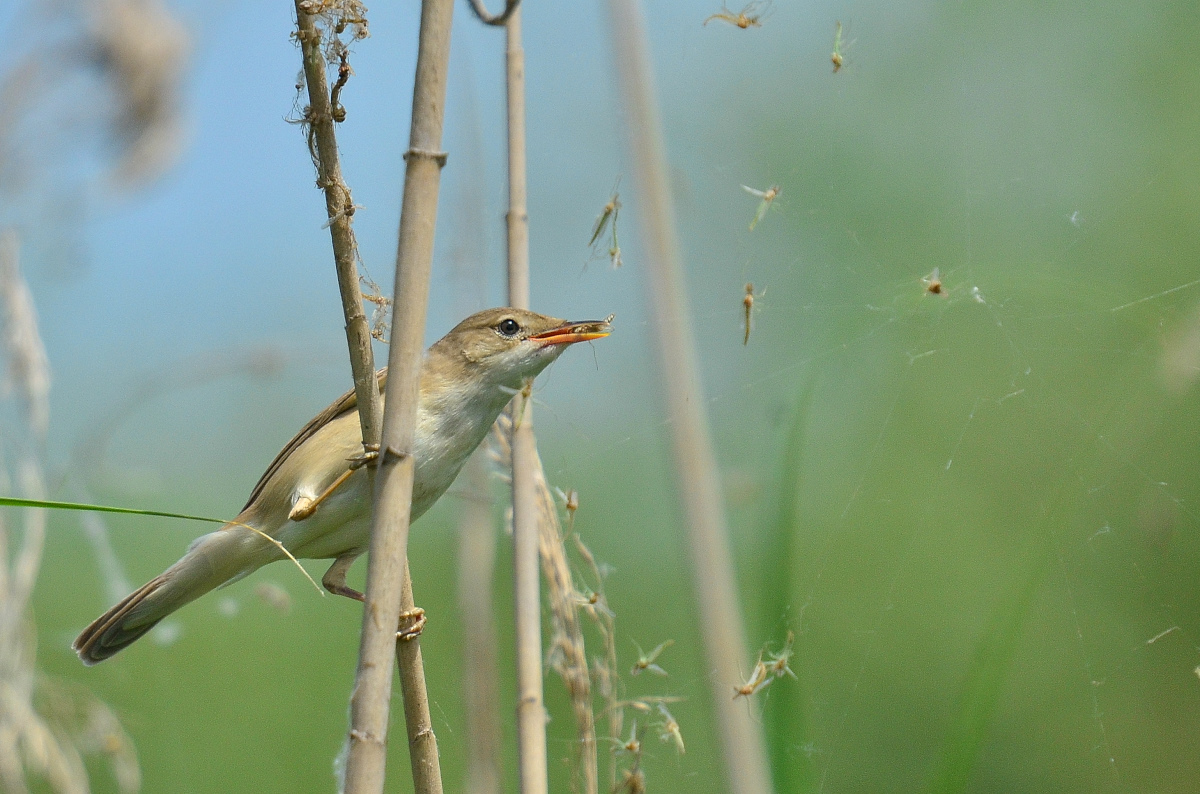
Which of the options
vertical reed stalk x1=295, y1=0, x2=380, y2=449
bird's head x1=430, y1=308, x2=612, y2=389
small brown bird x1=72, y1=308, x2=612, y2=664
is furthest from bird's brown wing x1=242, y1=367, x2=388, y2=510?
vertical reed stalk x1=295, y1=0, x2=380, y2=449

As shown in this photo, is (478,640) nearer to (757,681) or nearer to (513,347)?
(757,681)

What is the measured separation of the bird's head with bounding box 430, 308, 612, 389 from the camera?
7.72 ft

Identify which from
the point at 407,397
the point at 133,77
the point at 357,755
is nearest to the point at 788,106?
the point at 407,397

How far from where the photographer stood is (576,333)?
2.38 m

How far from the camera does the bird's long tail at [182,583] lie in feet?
8.07

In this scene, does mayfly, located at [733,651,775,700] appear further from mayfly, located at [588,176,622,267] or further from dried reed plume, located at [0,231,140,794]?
dried reed plume, located at [0,231,140,794]

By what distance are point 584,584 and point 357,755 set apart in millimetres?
1136

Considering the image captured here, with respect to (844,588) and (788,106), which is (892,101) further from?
(844,588)

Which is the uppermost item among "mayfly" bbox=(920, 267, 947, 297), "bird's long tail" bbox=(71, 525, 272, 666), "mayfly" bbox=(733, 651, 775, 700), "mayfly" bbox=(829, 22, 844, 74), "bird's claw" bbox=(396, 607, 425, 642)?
"mayfly" bbox=(829, 22, 844, 74)

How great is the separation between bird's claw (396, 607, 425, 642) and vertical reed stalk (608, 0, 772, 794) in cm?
58

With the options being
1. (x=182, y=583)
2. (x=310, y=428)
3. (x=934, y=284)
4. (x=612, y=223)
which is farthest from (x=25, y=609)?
(x=934, y=284)

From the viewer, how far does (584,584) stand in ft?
7.02

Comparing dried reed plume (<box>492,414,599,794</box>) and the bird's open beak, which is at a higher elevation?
the bird's open beak

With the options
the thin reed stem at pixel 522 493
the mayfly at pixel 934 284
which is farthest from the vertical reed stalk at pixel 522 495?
the mayfly at pixel 934 284
